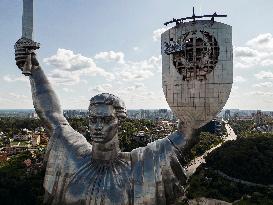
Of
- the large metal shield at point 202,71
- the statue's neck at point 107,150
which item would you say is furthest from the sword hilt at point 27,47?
the large metal shield at point 202,71

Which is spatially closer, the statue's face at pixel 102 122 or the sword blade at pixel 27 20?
the statue's face at pixel 102 122

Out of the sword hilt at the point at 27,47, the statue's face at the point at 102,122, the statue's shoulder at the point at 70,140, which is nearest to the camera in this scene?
the statue's face at the point at 102,122

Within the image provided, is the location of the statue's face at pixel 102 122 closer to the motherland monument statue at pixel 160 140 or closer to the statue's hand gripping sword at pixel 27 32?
the motherland monument statue at pixel 160 140

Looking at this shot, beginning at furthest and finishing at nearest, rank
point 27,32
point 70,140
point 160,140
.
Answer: point 27,32
point 70,140
point 160,140

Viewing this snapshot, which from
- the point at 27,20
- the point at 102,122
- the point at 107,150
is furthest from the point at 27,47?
the point at 107,150

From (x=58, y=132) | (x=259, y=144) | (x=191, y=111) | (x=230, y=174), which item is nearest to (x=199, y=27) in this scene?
(x=191, y=111)

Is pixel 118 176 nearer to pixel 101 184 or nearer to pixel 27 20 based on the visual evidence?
pixel 101 184

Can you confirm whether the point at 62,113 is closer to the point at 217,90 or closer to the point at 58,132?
the point at 58,132
